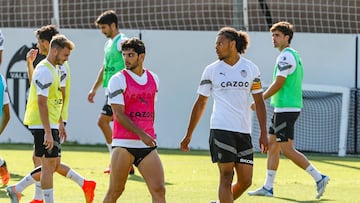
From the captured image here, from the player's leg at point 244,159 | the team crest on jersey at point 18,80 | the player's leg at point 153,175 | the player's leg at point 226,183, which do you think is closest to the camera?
the player's leg at point 153,175

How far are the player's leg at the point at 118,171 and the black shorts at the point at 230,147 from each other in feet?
3.60

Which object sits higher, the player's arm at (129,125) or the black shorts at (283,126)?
the player's arm at (129,125)

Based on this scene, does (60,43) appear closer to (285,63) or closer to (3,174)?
(3,174)

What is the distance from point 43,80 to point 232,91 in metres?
1.88

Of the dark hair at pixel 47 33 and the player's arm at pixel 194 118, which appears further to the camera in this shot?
the dark hair at pixel 47 33

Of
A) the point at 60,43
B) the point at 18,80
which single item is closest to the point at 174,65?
the point at 18,80

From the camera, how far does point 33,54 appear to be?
37.4 feet

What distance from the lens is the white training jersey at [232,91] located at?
10055 millimetres

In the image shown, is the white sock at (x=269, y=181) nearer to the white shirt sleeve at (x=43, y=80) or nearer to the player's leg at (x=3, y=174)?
the player's leg at (x=3, y=174)

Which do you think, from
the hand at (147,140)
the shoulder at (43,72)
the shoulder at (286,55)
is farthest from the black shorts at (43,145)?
the shoulder at (286,55)

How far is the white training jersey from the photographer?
10.1m

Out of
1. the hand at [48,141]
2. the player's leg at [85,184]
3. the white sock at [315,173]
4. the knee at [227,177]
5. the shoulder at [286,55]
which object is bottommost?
Answer: the white sock at [315,173]

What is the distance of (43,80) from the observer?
10141 mm

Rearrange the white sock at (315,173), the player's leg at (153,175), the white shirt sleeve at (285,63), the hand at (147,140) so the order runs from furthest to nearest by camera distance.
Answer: the white shirt sleeve at (285,63), the white sock at (315,173), the player's leg at (153,175), the hand at (147,140)
